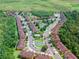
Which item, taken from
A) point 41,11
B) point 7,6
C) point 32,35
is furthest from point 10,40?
point 7,6

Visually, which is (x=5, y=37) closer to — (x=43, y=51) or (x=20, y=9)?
(x=43, y=51)

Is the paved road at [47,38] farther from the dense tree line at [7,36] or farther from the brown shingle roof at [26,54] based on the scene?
the dense tree line at [7,36]

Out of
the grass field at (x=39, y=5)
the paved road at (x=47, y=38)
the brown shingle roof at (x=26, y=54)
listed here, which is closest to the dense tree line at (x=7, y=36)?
the brown shingle roof at (x=26, y=54)

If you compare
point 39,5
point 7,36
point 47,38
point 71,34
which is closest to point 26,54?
point 7,36

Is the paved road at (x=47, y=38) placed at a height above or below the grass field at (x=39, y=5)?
above

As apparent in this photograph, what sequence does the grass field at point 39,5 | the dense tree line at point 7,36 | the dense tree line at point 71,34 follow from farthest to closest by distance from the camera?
1. the grass field at point 39,5
2. the dense tree line at point 71,34
3. the dense tree line at point 7,36

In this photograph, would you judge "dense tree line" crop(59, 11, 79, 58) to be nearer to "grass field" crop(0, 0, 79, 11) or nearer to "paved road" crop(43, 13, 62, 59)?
"paved road" crop(43, 13, 62, 59)

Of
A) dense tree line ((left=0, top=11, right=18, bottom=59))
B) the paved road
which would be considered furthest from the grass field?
the paved road
